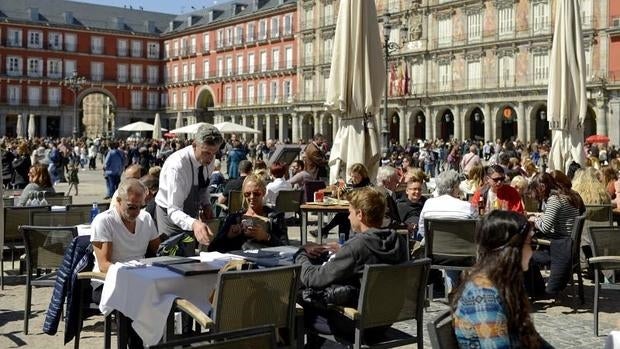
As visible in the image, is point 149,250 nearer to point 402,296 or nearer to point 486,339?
point 402,296

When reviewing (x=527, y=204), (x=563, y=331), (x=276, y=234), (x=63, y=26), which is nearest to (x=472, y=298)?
(x=276, y=234)

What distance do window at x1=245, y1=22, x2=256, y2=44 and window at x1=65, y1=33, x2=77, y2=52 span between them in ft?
53.8

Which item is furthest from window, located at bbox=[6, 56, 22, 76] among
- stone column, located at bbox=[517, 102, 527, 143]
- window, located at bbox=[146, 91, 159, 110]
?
stone column, located at bbox=[517, 102, 527, 143]

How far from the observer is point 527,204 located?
9188mm

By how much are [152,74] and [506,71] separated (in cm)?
3950

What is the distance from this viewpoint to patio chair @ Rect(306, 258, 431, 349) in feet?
13.9

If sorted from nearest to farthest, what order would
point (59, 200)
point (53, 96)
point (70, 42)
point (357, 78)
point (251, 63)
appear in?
point (59, 200) → point (357, 78) → point (251, 63) → point (53, 96) → point (70, 42)

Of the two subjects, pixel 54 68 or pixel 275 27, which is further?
pixel 54 68

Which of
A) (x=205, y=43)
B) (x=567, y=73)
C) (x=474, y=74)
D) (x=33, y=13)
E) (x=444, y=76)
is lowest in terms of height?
(x=567, y=73)

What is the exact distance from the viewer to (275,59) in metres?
57.9

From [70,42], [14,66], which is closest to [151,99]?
[70,42]

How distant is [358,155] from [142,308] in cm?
608

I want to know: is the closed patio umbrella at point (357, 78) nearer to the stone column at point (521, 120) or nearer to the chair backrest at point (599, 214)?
the chair backrest at point (599, 214)

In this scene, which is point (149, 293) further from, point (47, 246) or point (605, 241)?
point (605, 241)
